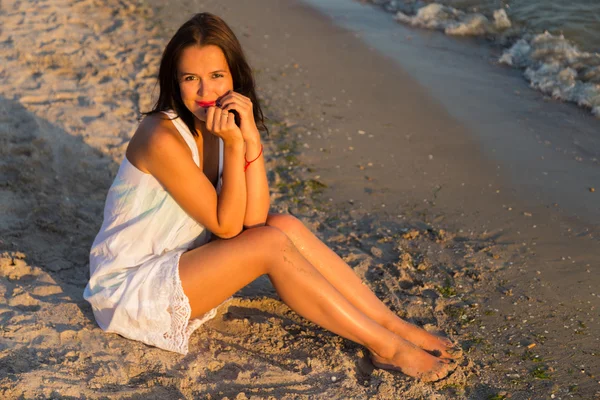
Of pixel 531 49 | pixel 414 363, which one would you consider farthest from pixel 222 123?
pixel 531 49

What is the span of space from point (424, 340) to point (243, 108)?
1495 millimetres

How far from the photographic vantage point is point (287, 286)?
3.10 m

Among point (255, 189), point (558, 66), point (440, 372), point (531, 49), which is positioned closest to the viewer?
point (440, 372)

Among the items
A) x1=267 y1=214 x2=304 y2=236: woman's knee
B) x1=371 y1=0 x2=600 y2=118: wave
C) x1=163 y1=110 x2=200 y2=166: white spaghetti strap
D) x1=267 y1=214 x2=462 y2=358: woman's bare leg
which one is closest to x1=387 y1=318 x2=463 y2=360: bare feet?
x1=267 y1=214 x2=462 y2=358: woman's bare leg

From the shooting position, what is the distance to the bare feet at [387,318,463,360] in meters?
3.34

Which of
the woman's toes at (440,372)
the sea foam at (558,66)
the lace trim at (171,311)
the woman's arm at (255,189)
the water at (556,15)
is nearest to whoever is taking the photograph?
the lace trim at (171,311)

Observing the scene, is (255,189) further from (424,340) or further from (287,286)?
(424,340)

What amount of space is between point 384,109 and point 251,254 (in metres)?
3.33

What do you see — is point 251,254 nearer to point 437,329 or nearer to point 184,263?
point 184,263

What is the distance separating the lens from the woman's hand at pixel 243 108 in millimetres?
3090

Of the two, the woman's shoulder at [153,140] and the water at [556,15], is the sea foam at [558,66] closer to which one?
the water at [556,15]

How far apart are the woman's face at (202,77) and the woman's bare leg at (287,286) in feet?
2.18

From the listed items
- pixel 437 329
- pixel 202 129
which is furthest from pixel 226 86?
pixel 437 329

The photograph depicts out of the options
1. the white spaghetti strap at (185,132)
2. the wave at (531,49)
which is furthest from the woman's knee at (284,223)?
Result: the wave at (531,49)
